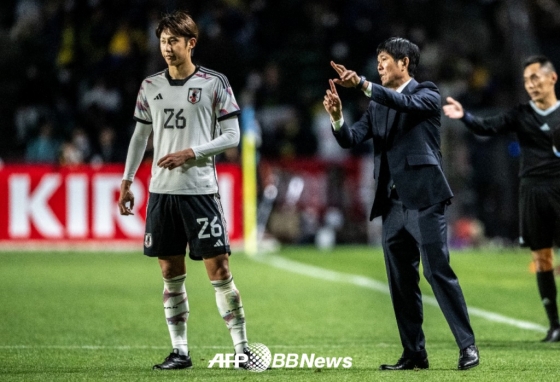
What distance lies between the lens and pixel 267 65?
23.2 meters

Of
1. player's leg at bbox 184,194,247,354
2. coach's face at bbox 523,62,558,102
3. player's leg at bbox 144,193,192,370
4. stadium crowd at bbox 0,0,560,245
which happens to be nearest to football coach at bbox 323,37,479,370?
player's leg at bbox 184,194,247,354

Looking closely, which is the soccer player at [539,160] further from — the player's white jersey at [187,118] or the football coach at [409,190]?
the player's white jersey at [187,118]

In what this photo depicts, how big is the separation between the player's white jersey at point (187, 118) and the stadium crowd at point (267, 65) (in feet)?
44.4

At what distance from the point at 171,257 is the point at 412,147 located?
1.70 metres

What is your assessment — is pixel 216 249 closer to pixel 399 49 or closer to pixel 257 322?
pixel 399 49

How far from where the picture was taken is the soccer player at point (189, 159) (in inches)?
278

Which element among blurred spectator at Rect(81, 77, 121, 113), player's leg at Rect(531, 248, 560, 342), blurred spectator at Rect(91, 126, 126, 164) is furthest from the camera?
blurred spectator at Rect(81, 77, 121, 113)

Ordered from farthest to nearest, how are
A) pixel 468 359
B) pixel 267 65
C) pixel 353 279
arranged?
pixel 267 65
pixel 353 279
pixel 468 359

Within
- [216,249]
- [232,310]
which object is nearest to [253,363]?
[232,310]

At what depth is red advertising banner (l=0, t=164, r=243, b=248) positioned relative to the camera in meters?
20.0

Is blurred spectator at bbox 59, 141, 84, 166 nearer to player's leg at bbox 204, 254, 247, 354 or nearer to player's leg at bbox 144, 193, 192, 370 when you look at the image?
player's leg at bbox 144, 193, 192, 370

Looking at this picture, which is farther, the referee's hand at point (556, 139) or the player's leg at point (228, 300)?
the referee's hand at point (556, 139)

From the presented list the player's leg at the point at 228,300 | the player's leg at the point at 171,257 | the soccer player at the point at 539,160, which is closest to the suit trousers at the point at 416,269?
the player's leg at the point at 228,300

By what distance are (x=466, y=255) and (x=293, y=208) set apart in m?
3.65
